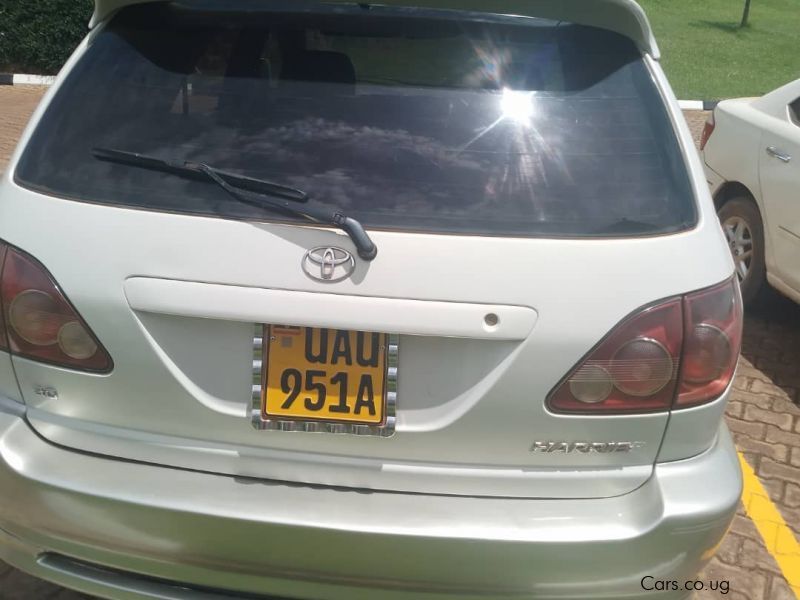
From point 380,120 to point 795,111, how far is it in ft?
11.5

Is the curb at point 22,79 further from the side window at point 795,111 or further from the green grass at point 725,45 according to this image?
the side window at point 795,111

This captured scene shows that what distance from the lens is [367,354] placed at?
71.4 inches

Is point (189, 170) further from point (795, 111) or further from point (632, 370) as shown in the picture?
point (795, 111)

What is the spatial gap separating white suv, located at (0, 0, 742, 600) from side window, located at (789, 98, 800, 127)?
303 centimetres

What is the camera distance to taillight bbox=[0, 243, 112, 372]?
6.21ft

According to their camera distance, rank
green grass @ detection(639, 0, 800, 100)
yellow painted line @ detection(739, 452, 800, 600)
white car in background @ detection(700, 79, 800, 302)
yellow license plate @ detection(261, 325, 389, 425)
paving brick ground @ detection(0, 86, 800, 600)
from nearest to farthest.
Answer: yellow license plate @ detection(261, 325, 389, 425) < paving brick ground @ detection(0, 86, 800, 600) < yellow painted line @ detection(739, 452, 800, 600) < white car in background @ detection(700, 79, 800, 302) < green grass @ detection(639, 0, 800, 100)

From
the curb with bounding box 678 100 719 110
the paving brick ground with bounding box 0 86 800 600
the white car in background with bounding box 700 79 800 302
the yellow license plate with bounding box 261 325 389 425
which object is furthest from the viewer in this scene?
the curb with bounding box 678 100 719 110

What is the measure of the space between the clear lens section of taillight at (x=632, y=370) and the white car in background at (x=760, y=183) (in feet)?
9.18

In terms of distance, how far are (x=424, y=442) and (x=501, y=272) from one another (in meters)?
0.41

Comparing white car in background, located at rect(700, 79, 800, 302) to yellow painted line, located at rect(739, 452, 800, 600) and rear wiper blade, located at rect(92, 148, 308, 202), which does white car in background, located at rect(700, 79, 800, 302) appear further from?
rear wiper blade, located at rect(92, 148, 308, 202)

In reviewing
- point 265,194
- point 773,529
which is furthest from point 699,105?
point 265,194

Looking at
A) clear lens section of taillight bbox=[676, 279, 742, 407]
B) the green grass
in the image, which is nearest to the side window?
clear lens section of taillight bbox=[676, 279, 742, 407]

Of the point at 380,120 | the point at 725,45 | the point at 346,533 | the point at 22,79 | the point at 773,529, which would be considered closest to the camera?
the point at 346,533

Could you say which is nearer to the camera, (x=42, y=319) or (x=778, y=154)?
(x=42, y=319)
